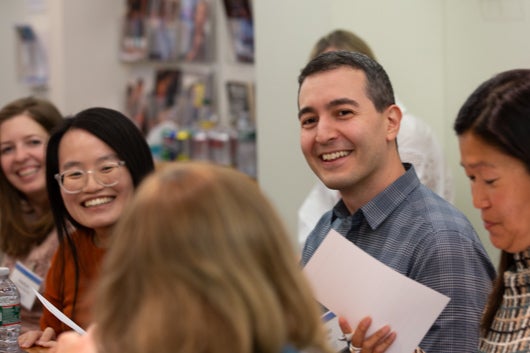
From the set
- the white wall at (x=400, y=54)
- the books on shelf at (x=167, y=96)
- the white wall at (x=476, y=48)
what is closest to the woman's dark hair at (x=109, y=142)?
the white wall at (x=400, y=54)

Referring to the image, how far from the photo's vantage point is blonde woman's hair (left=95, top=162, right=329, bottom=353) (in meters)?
1.22

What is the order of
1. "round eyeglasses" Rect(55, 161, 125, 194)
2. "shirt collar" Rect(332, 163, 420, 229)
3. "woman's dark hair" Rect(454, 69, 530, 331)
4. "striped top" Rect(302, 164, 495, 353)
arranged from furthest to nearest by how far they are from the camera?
"round eyeglasses" Rect(55, 161, 125, 194)
"shirt collar" Rect(332, 163, 420, 229)
"striped top" Rect(302, 164, 495, 353)
"woman's dark hair" Rect(454, 69, 530, 331)

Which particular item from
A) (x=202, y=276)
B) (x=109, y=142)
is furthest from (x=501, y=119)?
(x=109, y=142)

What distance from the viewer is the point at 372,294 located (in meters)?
1.99

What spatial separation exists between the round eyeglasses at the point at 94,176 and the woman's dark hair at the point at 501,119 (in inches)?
50.8

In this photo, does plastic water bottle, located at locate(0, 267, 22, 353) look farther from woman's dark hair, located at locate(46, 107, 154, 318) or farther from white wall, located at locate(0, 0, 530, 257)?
white wall, located at locate(0, 0, 530, 257)

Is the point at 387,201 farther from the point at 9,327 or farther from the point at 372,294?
the point at 9,327

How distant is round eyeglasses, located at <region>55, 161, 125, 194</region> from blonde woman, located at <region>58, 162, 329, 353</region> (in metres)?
1.49

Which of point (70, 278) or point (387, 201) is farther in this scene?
point (70, 278)

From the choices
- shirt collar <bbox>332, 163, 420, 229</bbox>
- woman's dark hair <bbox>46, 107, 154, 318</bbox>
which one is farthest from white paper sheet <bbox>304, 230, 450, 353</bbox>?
woman's dark hair <bbox>46, 107, 154, 318</bbox>

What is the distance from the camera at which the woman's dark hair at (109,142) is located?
2791mm

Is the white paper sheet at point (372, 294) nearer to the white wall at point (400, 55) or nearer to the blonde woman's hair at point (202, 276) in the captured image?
the blonde woman's hair at point (202, 276)

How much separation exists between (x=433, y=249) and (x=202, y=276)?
105 cm

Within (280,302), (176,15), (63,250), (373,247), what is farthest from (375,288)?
(176,15)
